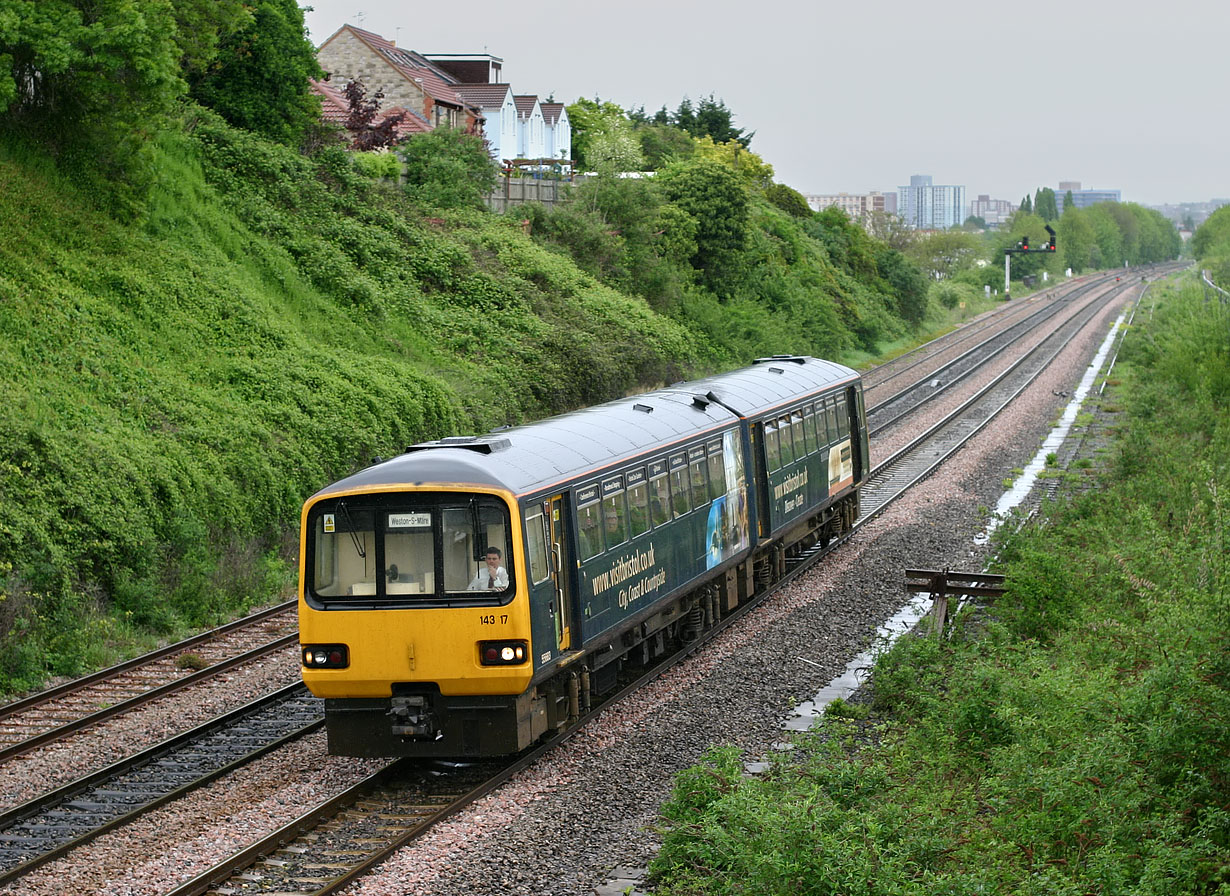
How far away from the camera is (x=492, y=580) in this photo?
11125mm

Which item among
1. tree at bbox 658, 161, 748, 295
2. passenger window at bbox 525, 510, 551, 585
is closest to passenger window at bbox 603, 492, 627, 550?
passenger window at bbox 525, 510, 551, 585

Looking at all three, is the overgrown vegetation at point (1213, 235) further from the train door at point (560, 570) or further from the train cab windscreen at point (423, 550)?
the train cab windscreen at point (423, 550)

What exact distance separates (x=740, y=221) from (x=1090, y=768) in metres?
41.3

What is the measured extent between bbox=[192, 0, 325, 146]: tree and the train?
20459 millimetres

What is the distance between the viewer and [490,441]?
1229cm

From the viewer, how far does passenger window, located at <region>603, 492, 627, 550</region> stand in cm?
1338

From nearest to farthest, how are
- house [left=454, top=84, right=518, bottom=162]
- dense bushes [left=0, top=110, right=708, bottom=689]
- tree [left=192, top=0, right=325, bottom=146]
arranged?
dense bushes [left=0, top=110, right=708, bottom=689], tree [left=192, top=0, right=325, bottom=146], house [left=454, top=84, right=518, bottom=162]

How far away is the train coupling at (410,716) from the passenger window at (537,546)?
1.40 meters

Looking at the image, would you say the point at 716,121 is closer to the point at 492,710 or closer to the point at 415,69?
the point at 415,69

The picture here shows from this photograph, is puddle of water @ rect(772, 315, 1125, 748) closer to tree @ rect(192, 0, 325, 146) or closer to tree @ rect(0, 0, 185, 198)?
tree @ rect(0, 0, 185, 198)

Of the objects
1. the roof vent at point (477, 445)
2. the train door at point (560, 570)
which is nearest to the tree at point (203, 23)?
the roof vent at point (477, 445)

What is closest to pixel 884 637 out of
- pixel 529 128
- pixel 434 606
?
pixel 434 606

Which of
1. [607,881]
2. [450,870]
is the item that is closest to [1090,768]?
[607,881]

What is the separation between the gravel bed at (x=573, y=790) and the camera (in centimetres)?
924
